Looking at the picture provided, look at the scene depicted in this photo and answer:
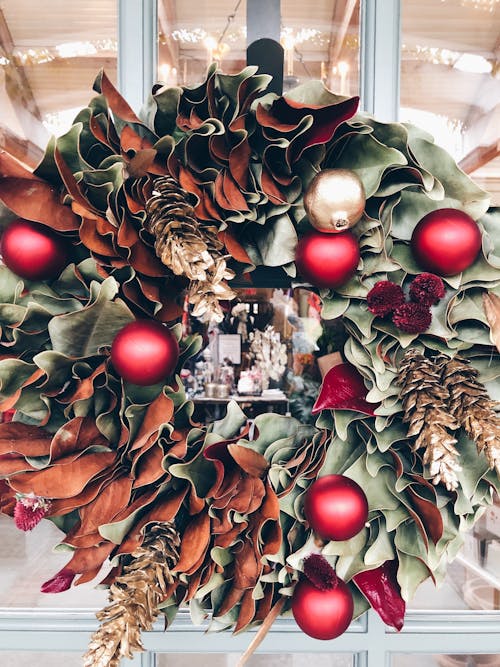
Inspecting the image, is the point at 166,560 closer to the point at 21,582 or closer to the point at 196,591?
the point at 196,591

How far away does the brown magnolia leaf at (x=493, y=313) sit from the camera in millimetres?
553

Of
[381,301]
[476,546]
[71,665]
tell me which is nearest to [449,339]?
[381,301]

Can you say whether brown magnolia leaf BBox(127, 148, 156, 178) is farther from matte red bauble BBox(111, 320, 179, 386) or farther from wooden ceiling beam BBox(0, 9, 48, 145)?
wooden ceiling beam BBox(0, 9, 48, 145)

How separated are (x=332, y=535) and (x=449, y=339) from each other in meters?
0.26

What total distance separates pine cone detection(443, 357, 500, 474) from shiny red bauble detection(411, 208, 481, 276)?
0.11 m

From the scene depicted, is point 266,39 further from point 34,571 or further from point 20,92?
point 34,571

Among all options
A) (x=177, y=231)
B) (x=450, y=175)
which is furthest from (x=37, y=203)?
(x=450, y=175)

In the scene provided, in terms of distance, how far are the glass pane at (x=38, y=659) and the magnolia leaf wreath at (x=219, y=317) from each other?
0.41 metres

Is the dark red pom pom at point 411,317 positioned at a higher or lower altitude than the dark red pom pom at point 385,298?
lower

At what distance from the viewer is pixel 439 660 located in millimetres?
883

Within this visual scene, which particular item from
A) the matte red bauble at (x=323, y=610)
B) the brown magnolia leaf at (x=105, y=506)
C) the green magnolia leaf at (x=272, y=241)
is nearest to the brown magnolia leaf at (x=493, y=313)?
the green magnolia leaf at (x=272, y=241)

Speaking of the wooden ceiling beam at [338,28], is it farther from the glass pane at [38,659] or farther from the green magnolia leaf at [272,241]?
the glass pane at [38,659]

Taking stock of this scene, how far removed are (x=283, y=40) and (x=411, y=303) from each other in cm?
61

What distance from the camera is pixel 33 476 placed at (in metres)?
0.54
